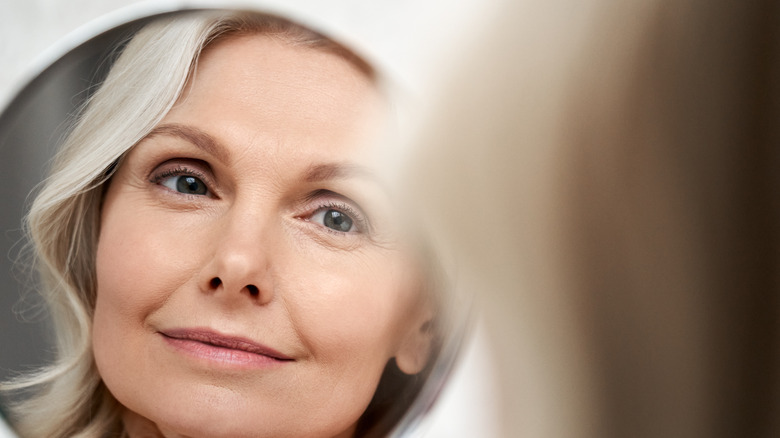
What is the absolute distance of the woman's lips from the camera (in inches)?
21.4

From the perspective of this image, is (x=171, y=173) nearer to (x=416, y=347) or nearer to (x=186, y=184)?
(x=186, y=184)

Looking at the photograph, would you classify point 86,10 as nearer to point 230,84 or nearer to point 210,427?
point 230,84

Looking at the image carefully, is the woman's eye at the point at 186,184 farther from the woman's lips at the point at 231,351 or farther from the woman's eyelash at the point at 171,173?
the woman's lips at the point at 231,351

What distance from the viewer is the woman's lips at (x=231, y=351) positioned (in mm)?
544

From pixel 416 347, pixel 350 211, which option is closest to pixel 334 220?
pixel 350 211

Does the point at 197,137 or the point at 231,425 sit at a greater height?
the point at 197,137

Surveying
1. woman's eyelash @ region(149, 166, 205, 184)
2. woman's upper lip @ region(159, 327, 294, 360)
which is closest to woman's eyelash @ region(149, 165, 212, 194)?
woman's eyelash @ region(149, 166, 205, 184)

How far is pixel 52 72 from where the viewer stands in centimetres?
59

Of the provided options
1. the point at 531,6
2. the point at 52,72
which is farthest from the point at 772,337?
the point at 52,72

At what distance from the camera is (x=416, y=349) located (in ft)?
1.86

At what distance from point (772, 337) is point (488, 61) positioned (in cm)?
14

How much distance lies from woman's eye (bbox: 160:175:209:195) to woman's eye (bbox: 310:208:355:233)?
9 cm

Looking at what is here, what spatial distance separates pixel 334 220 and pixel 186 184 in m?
0.12

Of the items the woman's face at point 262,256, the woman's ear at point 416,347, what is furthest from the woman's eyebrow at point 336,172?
the woman's ear at point 416,347
